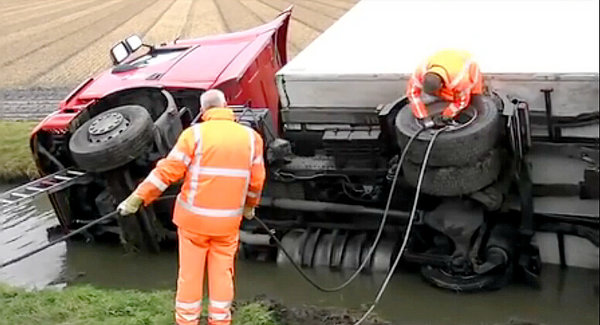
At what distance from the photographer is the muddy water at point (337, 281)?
6.26m

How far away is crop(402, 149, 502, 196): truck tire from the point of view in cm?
617

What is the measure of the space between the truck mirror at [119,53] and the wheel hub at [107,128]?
1.87 meters

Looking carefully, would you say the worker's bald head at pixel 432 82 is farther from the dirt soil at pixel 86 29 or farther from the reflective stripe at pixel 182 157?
the dirt soil at pixel 86 29

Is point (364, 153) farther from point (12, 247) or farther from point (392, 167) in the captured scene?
point (12, 247)

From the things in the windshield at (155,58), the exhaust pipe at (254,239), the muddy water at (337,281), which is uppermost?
the windshield at (155,58)

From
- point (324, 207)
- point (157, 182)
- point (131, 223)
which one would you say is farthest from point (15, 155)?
point (157, 182)

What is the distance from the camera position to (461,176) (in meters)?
6.18

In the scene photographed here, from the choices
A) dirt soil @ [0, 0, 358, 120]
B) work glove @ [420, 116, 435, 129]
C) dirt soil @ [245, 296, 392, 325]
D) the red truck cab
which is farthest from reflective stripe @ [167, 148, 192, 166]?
dirt soil @ [0, 0, 358, 120]

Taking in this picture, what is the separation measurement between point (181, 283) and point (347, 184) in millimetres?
1977

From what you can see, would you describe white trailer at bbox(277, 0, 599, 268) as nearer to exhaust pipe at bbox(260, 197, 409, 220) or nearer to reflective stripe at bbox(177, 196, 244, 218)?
exhaust pipe at bbox(260, 197, 409, 220)

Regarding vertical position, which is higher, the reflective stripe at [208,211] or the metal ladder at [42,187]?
the reflective stripe at [208,211]

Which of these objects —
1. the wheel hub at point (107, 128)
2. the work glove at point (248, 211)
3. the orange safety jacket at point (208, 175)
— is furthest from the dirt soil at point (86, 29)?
the orange safety jacket at point (208, 175)

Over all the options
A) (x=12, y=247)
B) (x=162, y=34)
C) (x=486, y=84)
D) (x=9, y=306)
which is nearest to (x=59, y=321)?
(x=9, y=306)

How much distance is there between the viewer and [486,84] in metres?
6.50
